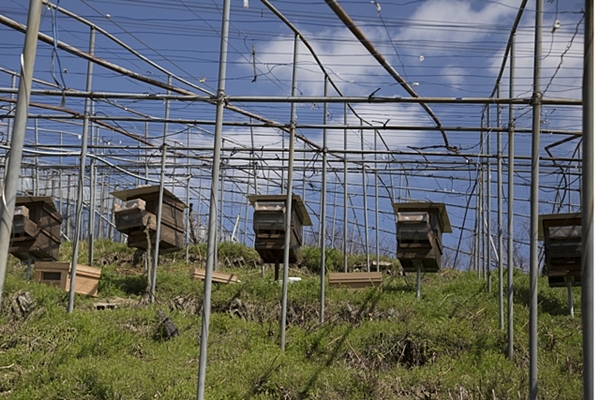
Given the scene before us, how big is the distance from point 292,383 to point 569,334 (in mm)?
6474

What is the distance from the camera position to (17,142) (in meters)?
8.70

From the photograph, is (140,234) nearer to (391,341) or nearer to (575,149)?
(391,341)

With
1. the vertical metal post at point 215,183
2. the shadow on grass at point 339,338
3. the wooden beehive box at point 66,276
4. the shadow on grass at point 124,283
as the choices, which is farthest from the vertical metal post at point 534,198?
the wooden beehive box at point 66,276

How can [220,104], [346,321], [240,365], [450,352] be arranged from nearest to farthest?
[220,104] < [240,365] < [450,352] < [346,321]

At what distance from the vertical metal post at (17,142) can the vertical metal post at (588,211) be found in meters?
5.72

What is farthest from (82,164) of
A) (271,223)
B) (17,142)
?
(17,142)

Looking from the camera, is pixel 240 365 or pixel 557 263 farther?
pixel 557 263

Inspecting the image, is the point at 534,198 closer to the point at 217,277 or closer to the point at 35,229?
the point at 217,277

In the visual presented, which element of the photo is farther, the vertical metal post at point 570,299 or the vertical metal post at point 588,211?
the vertical metal post at point 570,299

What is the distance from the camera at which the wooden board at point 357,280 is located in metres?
21.2

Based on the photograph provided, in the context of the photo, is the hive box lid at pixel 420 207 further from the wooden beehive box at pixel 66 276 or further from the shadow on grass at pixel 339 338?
the wooden beehive box at pixel 66 276

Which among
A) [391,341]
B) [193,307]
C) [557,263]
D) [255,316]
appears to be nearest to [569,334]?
[557,263]

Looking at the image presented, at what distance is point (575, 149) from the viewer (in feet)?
70.0

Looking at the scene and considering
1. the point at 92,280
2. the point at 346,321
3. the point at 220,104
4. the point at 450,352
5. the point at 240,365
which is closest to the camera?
the point at 220,104
